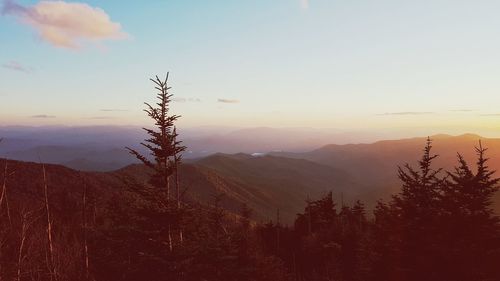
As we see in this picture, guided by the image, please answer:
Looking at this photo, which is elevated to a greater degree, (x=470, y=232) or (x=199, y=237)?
(x=199, y=237)

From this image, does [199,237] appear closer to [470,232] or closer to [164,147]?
[164,147]

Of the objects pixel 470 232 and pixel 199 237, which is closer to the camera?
pixel 199 237

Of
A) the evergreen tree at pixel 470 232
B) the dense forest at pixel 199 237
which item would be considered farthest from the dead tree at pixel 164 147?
the evergreen tree at pixel 470 232

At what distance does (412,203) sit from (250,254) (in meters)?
14.2

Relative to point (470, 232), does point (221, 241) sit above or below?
above

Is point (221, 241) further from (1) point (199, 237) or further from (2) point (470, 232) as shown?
(2) point (470, 232)

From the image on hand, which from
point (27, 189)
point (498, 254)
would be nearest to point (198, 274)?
point (498, 254)

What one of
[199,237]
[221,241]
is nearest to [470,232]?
[221,241]

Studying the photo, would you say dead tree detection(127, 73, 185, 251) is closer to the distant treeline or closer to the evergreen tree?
the distant treeline

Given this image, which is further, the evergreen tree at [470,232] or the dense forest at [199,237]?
the evergreen tree at [470,232]

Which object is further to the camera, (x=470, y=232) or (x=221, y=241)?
(x=470, y=232)

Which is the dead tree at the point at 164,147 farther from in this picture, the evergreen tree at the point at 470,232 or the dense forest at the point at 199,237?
the evergreen tree at the point at 470,232

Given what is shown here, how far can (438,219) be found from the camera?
888 inches

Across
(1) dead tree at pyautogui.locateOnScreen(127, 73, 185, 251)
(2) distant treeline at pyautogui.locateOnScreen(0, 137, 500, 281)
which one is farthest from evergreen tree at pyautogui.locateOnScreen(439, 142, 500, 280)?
(1) dead tree at pyautogui.locateOnScreen(127, 73, 185, 251)
